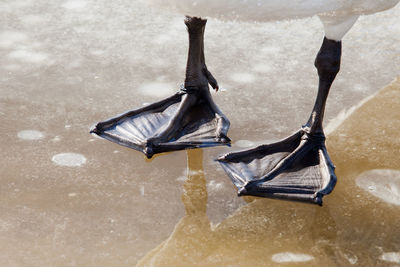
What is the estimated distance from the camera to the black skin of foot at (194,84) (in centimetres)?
282

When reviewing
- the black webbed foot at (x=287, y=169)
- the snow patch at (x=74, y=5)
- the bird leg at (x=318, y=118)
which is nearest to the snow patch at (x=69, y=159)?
the black webbed foot at (x=287, y=169)

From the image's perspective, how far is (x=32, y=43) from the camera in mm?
3713

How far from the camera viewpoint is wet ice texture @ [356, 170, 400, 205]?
250 centimetres

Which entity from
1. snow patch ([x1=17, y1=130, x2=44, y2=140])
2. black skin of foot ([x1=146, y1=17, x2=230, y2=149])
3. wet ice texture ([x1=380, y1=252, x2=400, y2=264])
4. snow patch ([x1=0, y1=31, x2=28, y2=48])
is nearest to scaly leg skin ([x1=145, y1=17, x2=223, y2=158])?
black skin of foot ([x1=146, y1=17, x2=230, y2=149])

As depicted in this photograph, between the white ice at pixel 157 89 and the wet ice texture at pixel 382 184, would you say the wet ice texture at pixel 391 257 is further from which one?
the white ice at pixel 157 89

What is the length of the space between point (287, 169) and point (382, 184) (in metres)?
0.38

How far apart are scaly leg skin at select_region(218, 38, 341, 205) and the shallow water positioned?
0.05 meters

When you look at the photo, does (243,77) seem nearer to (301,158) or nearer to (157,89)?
(157,89)

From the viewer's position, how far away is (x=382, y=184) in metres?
2.58

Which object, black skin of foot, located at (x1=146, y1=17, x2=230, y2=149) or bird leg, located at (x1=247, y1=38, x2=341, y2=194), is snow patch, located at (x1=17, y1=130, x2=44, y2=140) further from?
bird leg, located at (x1=247, y1=38, x2=341, y2=194)

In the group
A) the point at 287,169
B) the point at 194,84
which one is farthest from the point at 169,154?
the point at 287,169

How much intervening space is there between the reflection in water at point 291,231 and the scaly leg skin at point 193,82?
0.55 feet

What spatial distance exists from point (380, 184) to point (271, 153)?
0.45 metres

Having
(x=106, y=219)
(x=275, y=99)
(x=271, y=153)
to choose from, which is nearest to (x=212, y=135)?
(x=271, y=153)
